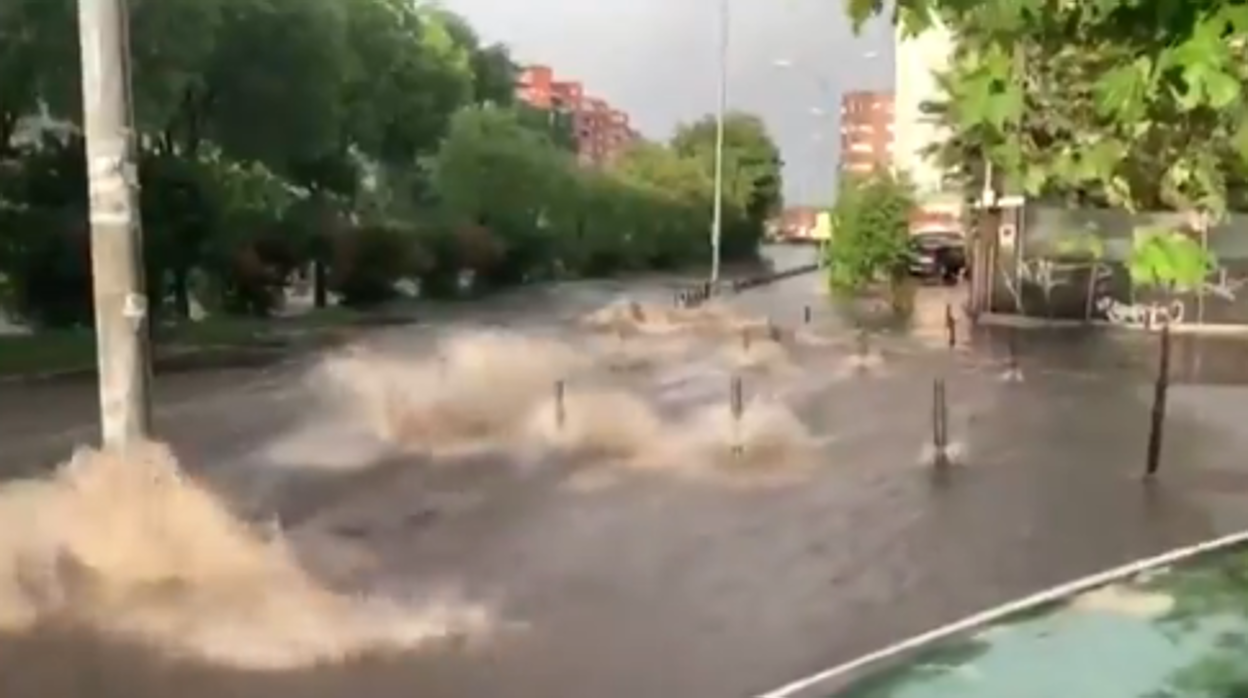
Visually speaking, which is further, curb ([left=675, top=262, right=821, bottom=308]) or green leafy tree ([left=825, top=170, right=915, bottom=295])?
curb ([left=675, top=262, right=821, bottom=308])

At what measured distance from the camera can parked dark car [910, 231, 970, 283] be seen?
61156 mm

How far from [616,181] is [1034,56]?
65.7 meters

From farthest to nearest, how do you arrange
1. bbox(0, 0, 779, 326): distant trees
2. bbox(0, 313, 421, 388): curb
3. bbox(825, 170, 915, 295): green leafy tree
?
bbox(825, 170, 915, 295): green leafy tree < bbox(0, 0, 779, 326): distant trees < bbox(0, 313, 421, 388): curb

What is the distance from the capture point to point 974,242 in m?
41.6

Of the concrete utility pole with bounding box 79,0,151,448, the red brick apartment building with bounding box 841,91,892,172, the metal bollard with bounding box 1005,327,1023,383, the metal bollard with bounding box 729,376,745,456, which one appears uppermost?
the red brick apartment building with bounding box 841,91,892,172

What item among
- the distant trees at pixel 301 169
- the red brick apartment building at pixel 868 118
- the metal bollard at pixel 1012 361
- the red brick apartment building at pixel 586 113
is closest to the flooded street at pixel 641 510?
the metal bollard at pixel 1012 361

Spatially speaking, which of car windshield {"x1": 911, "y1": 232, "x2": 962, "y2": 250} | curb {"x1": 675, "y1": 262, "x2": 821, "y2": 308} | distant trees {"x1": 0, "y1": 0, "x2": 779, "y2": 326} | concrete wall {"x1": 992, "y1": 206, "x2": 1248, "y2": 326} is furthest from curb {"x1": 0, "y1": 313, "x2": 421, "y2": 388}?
car windshield {"x1": 911, "y1": 232, "x2": 962, "y2": 250}

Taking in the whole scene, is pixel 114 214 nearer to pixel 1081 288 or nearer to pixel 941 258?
pixel 1081 288

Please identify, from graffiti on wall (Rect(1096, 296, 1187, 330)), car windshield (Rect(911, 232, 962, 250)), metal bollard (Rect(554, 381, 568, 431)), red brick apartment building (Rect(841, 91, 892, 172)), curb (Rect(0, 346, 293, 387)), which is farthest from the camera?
red brick apartment building (Rect(841, 91, 892, 172))

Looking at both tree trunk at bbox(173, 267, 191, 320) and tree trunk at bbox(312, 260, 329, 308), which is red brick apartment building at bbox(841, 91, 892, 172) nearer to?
tree trunk at bbox(312, 260, 329, 308)

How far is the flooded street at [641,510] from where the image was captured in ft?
30.9

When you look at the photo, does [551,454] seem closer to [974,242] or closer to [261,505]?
[261,505]

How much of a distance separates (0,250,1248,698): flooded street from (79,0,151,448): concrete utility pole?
217 centimetres

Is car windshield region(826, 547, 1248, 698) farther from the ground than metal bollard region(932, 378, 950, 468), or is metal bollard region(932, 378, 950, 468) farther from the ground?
car windshield region(826, 547, 1248, 698)
